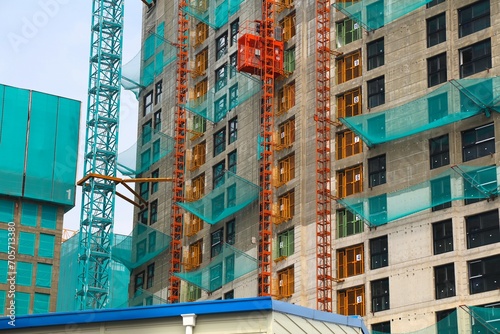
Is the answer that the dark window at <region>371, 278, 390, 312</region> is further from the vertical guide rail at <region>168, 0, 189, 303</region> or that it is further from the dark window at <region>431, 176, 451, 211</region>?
the vertical guide rail at <region>168, 0, 189, 303</region>

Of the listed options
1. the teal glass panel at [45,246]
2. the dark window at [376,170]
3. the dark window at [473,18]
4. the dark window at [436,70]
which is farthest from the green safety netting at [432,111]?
the teal glass panel at [45,246]

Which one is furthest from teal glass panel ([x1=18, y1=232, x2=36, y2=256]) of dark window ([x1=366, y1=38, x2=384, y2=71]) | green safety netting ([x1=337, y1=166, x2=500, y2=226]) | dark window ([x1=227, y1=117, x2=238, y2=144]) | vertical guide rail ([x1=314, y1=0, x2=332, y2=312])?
green safety netting ([x1=337, y1=166, x2=500, y2=226])

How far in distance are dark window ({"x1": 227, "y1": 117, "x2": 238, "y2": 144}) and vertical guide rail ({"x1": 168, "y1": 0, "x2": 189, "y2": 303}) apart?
8.68 m

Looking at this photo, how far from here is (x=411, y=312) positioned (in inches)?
3157

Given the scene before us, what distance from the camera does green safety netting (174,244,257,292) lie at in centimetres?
9606

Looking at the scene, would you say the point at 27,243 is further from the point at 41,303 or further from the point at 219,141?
the point at 219,141

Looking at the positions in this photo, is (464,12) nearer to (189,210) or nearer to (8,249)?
(189,210)

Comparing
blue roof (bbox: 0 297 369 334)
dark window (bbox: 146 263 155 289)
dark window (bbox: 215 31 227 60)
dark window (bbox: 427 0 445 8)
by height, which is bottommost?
blue roof (bbox: 0 297 369 334)

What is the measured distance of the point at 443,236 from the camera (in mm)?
79938

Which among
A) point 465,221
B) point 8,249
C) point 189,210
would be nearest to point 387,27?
point 465,221

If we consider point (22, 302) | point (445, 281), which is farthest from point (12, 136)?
point (445, 281)

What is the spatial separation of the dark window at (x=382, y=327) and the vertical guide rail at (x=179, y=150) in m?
30.2

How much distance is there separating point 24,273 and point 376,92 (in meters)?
65.6

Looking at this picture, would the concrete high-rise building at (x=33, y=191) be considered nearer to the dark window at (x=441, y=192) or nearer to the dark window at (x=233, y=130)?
the dark window at (x=233, y=130)
